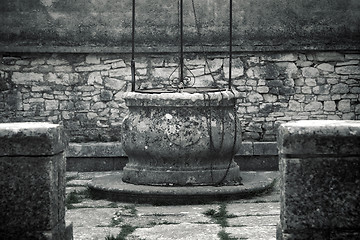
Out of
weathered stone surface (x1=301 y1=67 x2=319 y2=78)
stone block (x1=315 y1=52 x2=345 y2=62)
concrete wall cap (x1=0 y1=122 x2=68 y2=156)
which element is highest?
stone block (x1=315 y1=52 x2=345 y2=62)

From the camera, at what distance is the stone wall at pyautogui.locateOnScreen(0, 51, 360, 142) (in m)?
10.3

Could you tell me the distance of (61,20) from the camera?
10.3 m

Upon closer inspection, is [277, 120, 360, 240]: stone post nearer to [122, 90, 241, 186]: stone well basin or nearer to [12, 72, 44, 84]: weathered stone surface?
[122, 90, 241, 186]: stone well basin

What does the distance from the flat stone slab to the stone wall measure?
3082mm

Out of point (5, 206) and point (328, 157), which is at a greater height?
point (328, 157)

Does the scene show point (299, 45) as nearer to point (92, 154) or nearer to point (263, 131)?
point (263, 131)

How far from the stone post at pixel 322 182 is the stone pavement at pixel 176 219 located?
114cm

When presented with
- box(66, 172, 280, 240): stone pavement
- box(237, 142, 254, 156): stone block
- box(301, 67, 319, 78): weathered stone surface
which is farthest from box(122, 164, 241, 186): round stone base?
box(301, 67, 319, 78): weathered stone surface

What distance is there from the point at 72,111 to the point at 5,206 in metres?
6.24

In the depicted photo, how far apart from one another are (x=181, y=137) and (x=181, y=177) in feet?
1.30

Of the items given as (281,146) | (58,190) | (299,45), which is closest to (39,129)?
(58,190)

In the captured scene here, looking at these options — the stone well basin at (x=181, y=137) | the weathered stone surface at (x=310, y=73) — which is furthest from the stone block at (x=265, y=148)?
the stone well basin at (x=181, y=137)

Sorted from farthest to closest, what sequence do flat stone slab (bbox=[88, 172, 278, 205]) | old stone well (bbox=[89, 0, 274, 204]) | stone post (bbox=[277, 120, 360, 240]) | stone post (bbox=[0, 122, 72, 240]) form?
old stone well (bbox=[89, 0, 274, 204]) → flat stone slab (bbox=[88, 172, 278, 205]) → stone post (bbox=[0, 122, 72, 240]) → stone post (bbox=[277, 120, 360, 240])

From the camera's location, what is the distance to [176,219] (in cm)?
606
